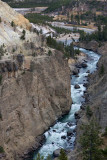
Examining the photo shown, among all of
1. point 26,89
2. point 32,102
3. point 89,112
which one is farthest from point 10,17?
point 89,112

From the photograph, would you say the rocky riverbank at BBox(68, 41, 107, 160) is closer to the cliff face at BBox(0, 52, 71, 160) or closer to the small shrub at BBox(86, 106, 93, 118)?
the small shrub at BBox(86, 106, 93, 118)


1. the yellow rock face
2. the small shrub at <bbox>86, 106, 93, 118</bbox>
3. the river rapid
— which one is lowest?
the river rapid

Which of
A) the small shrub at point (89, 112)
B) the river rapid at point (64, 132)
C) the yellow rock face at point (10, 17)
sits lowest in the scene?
the river rapid at point (64, 132)

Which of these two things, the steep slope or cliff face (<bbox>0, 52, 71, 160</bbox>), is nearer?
cliff face (<bbox>0, 52, 71, 160</bbox>)

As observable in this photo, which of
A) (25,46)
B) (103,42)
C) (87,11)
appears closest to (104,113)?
(25,46)

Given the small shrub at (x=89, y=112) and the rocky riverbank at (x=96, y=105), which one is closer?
the rocky riverbank at (x=96, y=105)

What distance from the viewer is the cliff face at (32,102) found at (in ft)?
113

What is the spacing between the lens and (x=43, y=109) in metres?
41.5

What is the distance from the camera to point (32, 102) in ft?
130

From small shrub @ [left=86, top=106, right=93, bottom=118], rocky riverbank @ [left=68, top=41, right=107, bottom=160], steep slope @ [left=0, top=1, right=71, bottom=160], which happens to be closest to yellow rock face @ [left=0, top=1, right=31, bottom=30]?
steep slope @ [left=0, top=1, right=71, bottom=160]

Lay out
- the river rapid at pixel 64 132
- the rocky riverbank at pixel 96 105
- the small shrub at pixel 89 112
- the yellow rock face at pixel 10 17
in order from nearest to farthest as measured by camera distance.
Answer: the rocky riverbank at pixel 96 105 → the river rapid at pixel 64 132 → the small shrub at pixel 89 112 → the yellow rock face at pixel 10 17

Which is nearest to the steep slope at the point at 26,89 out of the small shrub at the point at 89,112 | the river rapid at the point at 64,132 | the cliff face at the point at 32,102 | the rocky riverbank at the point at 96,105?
the cliff face at the point at 32,102

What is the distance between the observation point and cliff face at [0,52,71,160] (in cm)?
3459

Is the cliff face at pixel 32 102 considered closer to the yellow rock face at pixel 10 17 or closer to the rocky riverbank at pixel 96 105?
the rocky riverbank at pixel 96 105
